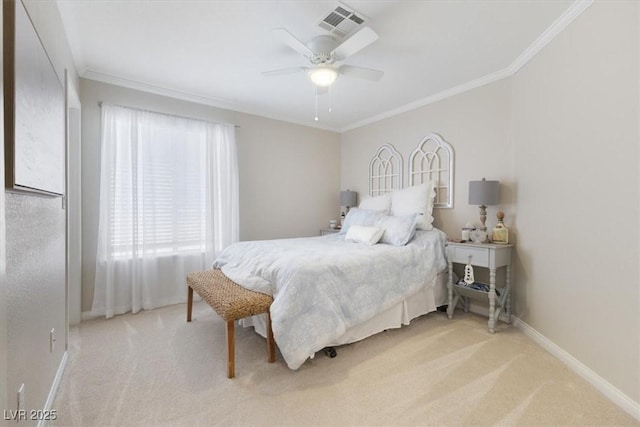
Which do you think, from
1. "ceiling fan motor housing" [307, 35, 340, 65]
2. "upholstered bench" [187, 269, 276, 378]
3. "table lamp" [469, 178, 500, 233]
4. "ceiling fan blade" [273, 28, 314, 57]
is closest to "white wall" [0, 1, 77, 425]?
"upholstered bench" [187, 269, 276, 378]

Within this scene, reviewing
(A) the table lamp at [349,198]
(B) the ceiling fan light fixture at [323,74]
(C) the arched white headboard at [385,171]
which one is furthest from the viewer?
(A) the table lamp at [349,198]

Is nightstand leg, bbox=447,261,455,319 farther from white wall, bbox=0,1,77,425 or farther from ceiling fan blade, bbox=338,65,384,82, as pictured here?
white wall, bbox=0,1,77,425

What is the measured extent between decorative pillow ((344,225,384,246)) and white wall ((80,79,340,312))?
4.70 feet

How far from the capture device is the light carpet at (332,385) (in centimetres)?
158

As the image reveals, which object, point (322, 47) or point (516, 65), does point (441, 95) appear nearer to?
point (516, 65)

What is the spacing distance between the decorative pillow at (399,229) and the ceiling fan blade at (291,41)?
1859 mm

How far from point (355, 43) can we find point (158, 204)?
8.92 ft

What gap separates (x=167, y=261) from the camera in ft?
11.2

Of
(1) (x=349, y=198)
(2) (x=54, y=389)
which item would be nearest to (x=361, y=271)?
(2) (x=54, y=389)

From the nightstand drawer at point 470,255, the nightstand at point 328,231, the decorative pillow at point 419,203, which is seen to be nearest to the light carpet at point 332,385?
the nightstand drawer at point 470,255

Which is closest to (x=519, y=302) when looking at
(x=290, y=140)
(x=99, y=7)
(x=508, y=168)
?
(x=508, y=168)

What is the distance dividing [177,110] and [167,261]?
183 cm

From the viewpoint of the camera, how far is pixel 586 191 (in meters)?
1.94

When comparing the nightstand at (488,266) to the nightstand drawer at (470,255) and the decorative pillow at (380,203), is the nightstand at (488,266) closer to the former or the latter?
the nightstand drawer at (470,255)
